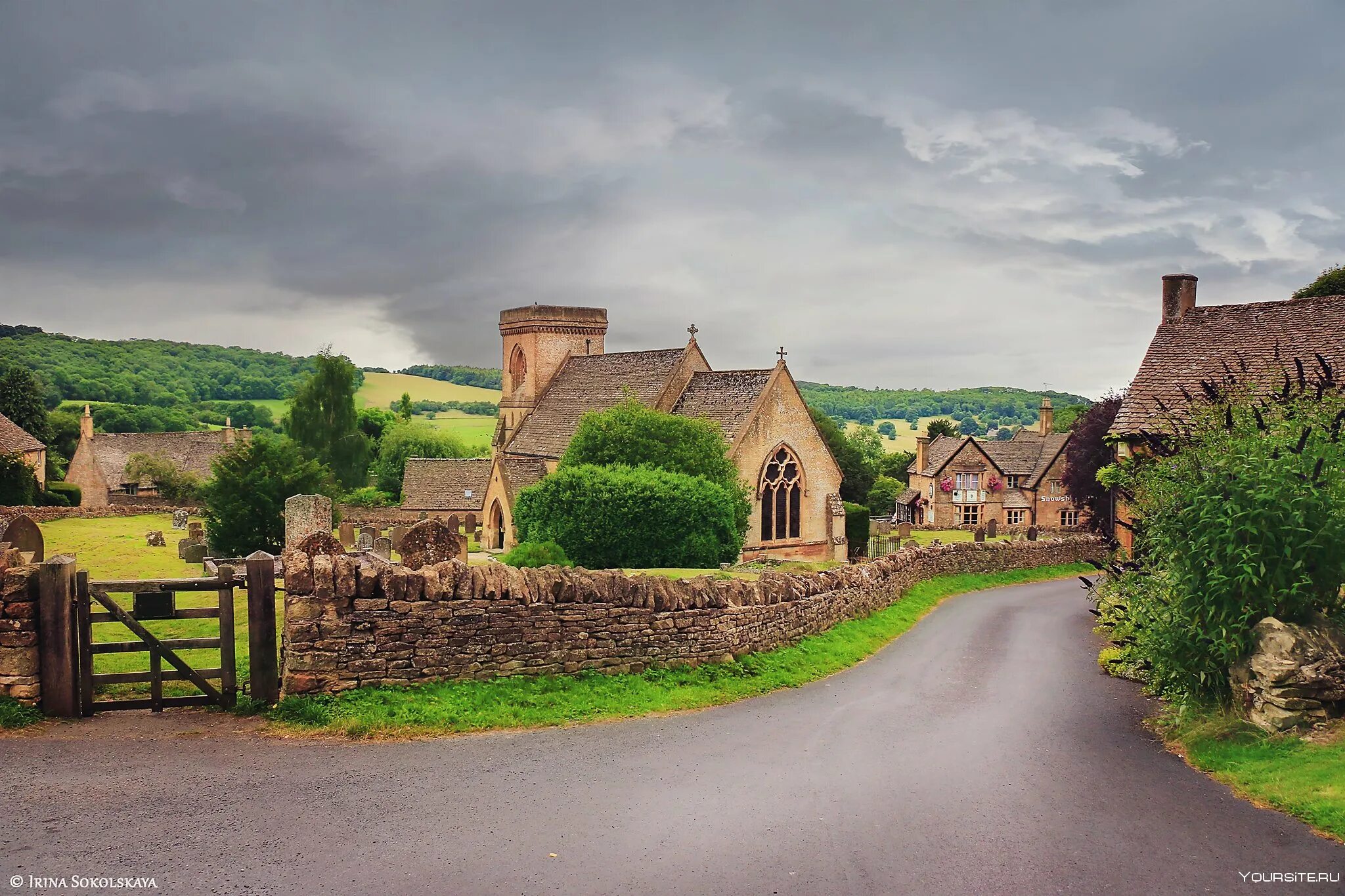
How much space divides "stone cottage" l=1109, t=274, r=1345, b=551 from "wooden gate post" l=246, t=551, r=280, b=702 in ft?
69.8

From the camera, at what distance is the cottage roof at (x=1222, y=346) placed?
26969mm

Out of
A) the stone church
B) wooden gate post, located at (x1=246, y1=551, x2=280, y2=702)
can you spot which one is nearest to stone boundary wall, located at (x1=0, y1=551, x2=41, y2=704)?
wooden gate post, located at (x1=246, y1=551, x2=280, y2=702)

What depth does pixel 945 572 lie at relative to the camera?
36469 millimetres

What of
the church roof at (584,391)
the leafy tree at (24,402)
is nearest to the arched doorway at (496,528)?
the church roof at (584,391)

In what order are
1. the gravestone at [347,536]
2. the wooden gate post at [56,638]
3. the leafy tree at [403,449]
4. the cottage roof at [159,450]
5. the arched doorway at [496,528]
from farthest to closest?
the leafy tree at [403,449]
the cottage roof at [159,450]
the arched doorway at [496,528]
the gravestone at [347,536]
the wooden gate post at [56,638]

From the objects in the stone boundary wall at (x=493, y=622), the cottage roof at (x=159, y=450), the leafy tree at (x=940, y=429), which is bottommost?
the stone boundary wall at (x=493, y=622)

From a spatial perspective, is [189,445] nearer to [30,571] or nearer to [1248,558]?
[30,571]

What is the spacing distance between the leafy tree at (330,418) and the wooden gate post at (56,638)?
7568 cm

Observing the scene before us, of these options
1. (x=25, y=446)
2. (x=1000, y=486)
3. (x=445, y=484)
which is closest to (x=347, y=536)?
(x=445, y=484)

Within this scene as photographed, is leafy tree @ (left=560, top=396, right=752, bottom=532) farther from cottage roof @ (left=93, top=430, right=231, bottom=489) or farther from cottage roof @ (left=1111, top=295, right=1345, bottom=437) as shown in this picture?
cottage roof @ (left=93, top=430, right=231, bottom=489)

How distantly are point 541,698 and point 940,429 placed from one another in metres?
108

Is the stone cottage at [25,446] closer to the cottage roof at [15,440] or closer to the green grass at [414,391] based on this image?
the cottage roof at [15,440]

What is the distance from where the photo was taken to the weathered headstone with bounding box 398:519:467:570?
22.1 meters

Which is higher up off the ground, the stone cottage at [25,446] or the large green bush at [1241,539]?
the stone cottage at [25,446]
